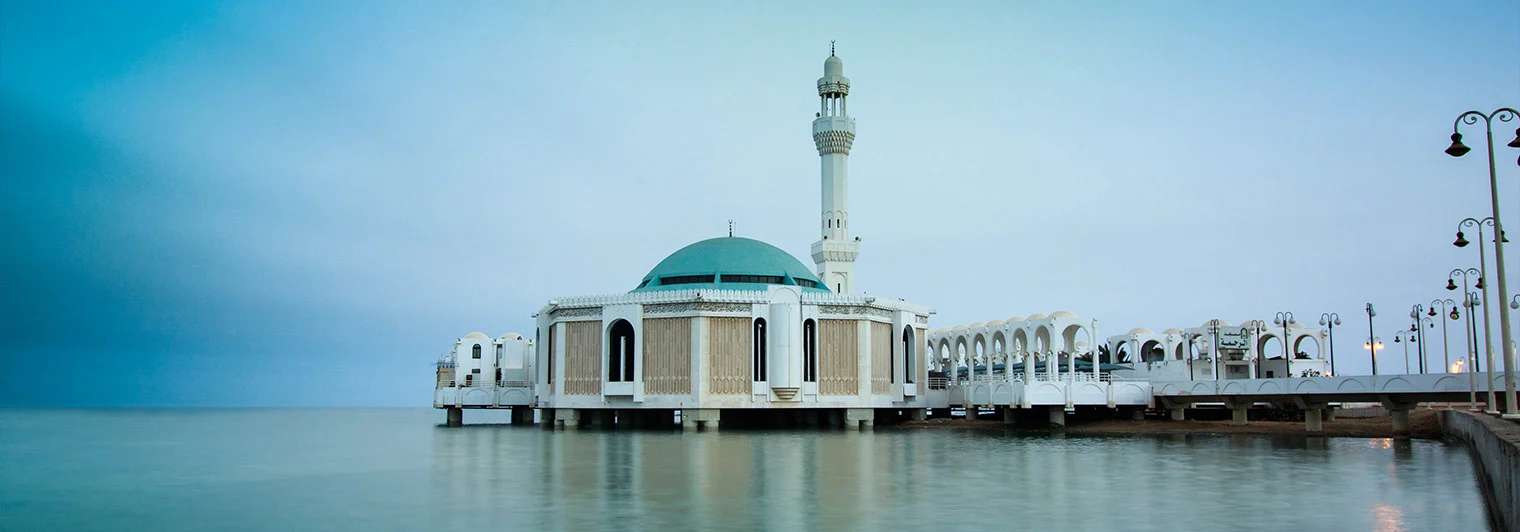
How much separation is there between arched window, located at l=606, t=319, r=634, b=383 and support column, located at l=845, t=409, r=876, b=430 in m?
11.0

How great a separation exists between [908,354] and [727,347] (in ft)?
40.0

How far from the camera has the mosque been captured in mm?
56656

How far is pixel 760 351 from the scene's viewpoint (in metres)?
57.7

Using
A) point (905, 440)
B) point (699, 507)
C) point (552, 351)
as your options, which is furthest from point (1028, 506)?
point (552, 351)

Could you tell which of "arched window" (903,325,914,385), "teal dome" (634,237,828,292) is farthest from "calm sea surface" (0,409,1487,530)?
"arched window" (903,325,914,385)

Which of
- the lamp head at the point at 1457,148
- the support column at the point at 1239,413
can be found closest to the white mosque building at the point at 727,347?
the support column at the point at 1239,413

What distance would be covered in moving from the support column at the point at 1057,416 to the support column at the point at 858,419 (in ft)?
28.6

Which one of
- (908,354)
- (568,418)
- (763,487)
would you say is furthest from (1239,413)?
(763,487)

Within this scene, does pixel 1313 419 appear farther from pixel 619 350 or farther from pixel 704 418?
pixel 619 350

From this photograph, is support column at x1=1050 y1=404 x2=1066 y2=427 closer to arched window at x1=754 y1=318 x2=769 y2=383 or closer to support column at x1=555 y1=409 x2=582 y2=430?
arched window at x1=754 y1=318 x2=769 y2=383

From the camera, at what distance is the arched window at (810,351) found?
190 feet

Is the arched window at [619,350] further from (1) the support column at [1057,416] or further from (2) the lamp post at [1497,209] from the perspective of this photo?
(2) the lamp post at [1497,209]

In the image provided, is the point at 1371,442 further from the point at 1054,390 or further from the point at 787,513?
the point at 787,513

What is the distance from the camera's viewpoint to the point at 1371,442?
141ft
